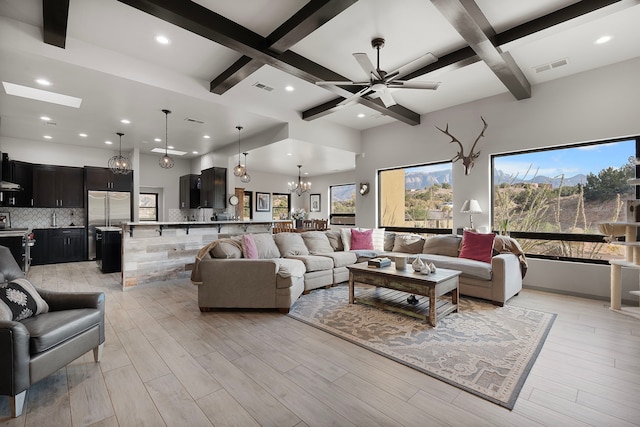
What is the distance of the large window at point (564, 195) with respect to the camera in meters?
4.40

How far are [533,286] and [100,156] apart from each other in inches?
407

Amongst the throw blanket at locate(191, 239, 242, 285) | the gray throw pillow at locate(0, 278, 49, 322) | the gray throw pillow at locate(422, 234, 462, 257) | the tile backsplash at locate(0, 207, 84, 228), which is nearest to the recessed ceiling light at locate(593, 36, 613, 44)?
the gray throw pillow at locate(422, 234, 462, 257)

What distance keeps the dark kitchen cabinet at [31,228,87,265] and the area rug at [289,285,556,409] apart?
664 centimetres

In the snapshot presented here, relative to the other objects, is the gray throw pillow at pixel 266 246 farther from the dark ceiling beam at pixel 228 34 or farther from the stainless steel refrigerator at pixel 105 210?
the stainless steel refrigerator at pixel 105 210

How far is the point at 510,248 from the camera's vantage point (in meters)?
4.51

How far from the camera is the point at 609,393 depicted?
205 cm

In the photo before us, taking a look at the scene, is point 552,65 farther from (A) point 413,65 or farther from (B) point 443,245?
(B) point 443,245

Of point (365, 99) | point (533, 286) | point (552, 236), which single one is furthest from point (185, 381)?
point (552, 236)

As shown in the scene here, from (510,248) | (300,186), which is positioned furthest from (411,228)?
(300,186)

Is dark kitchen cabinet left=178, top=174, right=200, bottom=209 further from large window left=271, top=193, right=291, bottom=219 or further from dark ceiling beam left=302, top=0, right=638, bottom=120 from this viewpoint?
dark ceiling beam left=302, top=0, right=638, bottom=120

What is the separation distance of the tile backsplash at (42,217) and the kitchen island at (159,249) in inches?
168

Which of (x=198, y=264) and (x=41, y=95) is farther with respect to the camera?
(x=41, y=95)

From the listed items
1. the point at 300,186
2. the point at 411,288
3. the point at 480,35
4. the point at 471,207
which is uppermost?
the point at 480,35

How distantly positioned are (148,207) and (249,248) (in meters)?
6.85
